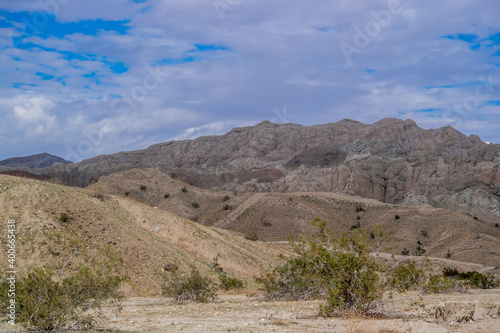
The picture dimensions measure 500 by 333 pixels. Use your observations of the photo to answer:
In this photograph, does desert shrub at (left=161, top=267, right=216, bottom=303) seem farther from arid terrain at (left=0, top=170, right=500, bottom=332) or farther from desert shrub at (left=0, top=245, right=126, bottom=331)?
desert shrub at (left=0, top=245, right=126, bottom=331)

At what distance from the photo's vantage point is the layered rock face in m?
90.9

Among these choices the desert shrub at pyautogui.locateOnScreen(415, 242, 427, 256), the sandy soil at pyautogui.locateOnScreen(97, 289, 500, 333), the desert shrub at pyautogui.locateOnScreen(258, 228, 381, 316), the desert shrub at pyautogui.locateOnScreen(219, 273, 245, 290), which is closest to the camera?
the sandy soil at pyautogui.locateOnScreen(97, 289, 500, 333)

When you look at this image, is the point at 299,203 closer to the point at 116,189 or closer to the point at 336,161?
the point at 116,189

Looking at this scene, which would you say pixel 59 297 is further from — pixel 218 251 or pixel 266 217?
pixel 266 217

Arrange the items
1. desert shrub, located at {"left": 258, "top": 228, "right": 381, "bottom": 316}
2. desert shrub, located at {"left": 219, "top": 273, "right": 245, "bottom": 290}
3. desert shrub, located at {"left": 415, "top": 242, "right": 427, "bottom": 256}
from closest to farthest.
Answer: desert shrub, located at {"left": 258, "top": 228, "right": 381, "bottom": 316}
desert shrub, located at {"left": 219, "top": 273, "right": 245, "bottom": 290}
desert shrub, located at {"left": 415, "top": 242, "right": 427, "bottom": 256}

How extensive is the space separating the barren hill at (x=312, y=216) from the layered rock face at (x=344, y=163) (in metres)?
20.5

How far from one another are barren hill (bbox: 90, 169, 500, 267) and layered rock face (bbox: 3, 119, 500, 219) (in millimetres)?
20498

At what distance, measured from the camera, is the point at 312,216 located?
59.6m

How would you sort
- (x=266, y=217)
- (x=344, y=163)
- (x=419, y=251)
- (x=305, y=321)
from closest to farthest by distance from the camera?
(x=305, y=321) < (x=419, y=251) < (x=266, y=217) < (x=344, y=163)

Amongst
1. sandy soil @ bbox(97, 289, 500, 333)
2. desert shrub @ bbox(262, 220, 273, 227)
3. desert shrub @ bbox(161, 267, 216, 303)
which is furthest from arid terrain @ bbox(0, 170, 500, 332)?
desert shrub @ bbox(161, 267, 216, 303)

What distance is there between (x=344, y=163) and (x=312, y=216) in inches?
2316

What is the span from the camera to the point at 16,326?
27.8 ft

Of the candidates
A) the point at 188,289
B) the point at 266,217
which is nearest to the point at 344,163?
the point at 266,217

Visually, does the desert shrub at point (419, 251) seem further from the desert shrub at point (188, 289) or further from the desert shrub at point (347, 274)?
the desert shrub at point (347, 274)
